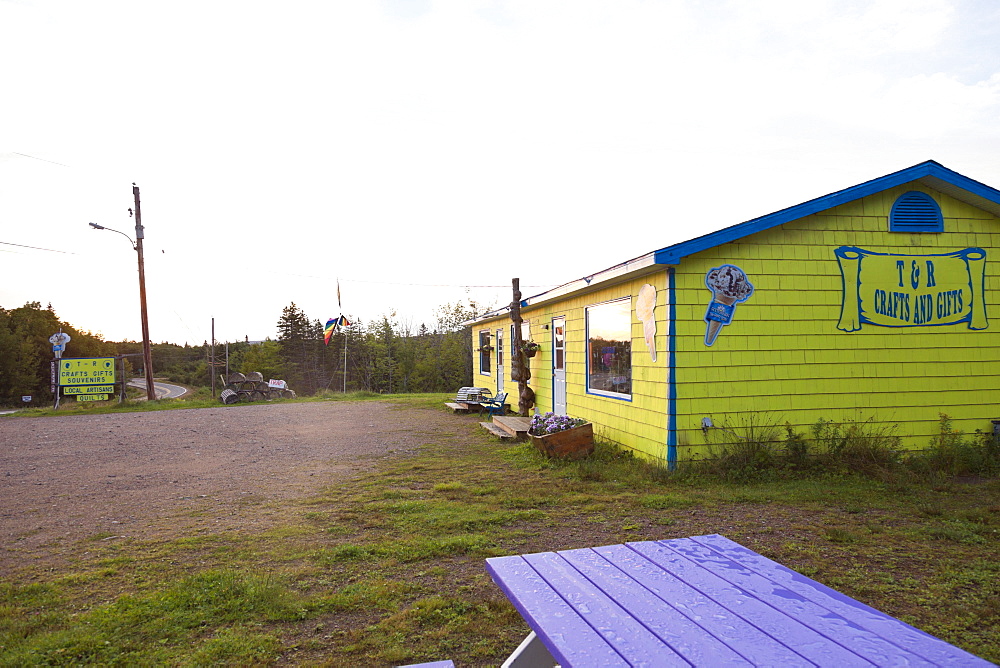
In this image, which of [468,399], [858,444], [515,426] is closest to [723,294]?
[858,444]

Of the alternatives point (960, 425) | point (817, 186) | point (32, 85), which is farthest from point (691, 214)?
point (32, 85)

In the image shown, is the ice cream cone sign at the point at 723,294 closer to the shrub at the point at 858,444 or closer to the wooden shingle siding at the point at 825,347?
the wooden shingle siding at the point at 825,347

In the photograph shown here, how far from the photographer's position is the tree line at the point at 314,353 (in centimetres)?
3120

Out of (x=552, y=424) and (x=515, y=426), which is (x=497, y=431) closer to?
(x=515, y=426)

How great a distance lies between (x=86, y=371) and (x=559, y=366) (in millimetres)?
16522

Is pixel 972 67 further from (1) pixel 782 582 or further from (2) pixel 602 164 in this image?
(1) pixel 782 582

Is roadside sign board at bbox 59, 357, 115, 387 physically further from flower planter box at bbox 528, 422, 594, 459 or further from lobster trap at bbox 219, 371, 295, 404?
flower planter box at bbox 528, 422, 594, 459

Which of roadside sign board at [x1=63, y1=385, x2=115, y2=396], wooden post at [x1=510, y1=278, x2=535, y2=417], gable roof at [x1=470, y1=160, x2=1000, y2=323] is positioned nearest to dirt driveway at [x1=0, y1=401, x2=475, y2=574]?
wooden post at [x1=510, y1=278, x2=535, y2=417]

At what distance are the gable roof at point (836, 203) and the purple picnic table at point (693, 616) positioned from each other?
16.0ft

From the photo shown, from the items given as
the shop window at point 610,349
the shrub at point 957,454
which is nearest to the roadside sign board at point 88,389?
the shop window at point 610,349

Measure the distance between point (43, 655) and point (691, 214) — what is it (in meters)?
17.0

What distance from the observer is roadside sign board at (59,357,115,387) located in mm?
19062

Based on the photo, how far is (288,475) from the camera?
24.5 feet

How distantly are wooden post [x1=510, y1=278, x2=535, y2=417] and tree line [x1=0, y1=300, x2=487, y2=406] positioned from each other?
1122cm
